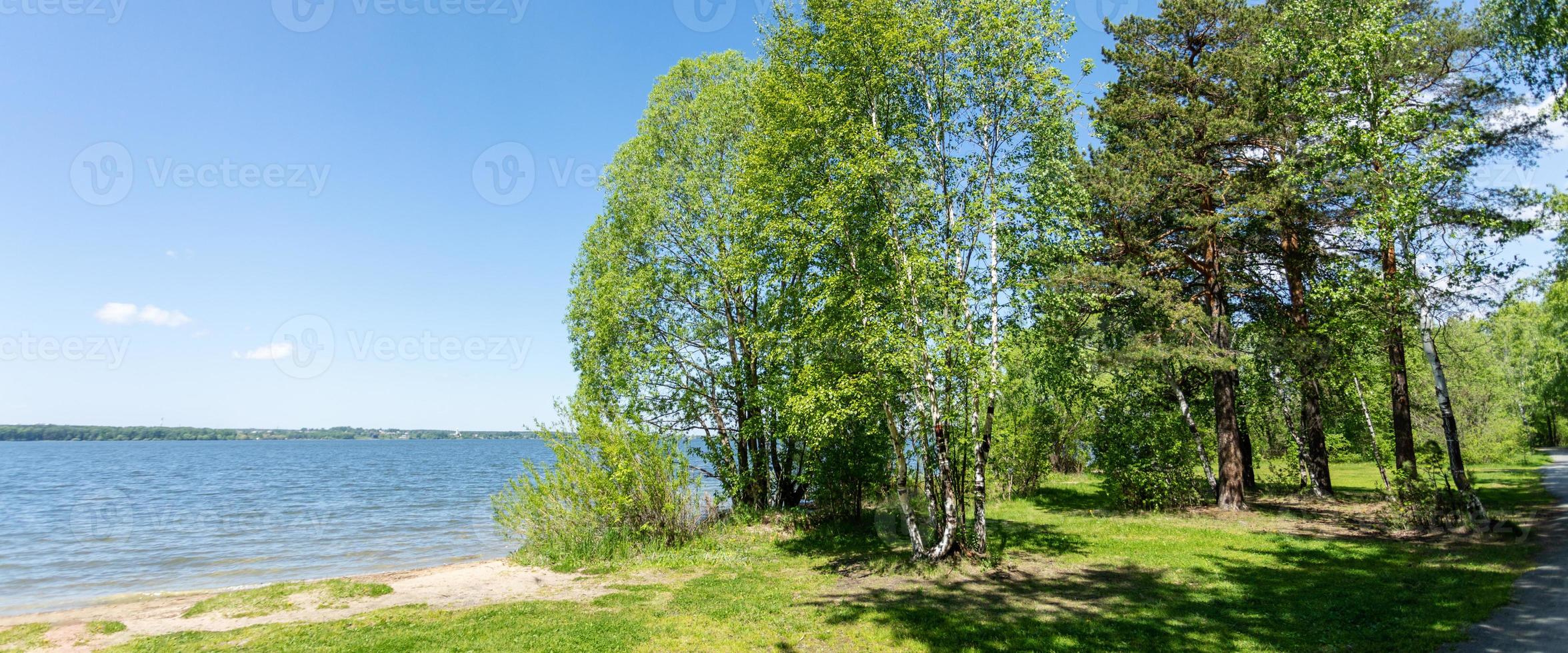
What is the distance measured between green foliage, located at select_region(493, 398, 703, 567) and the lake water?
2.07m

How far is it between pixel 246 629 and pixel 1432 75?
25.2 m

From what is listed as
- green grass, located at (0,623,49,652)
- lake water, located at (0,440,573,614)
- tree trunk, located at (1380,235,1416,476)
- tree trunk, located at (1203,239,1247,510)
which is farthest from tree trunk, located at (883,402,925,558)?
green grass, located at (0,623,49,652)

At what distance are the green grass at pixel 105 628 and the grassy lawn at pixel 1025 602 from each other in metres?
1.14

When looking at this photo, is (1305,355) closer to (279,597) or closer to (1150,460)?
(1150,460)

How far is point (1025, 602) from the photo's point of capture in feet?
32.9

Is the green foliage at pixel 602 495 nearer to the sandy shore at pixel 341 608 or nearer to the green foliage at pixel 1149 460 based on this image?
the sandy shore at pixel 341 608

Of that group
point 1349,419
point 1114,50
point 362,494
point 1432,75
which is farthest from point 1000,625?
point 362,494

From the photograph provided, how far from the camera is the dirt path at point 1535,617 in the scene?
23.0 ft

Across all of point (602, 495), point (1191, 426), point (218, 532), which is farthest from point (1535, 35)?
point (218, 532)

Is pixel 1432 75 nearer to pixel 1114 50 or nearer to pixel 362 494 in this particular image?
pixel 1114 50

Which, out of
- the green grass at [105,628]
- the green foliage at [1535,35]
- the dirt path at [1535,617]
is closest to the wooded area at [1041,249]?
the green foliage at [1535,35]

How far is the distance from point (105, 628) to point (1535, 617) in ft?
63.3

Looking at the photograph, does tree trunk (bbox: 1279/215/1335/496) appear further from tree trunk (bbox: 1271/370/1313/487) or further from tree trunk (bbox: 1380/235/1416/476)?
tree trunk (bbox: 1380/235/1416/476)

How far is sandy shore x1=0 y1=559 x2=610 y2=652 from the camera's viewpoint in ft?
33.3
